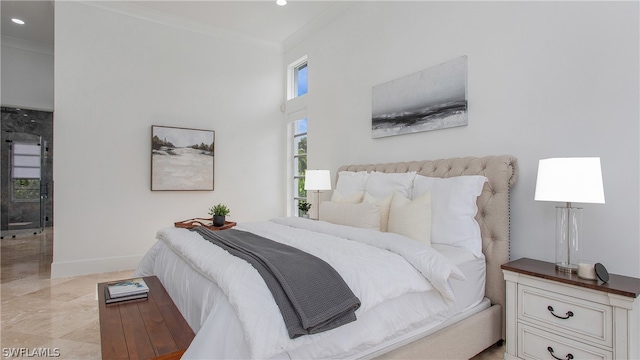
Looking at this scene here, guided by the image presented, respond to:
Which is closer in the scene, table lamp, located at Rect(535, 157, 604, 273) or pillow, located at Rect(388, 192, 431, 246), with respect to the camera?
table lamp, located at Rect(535, 157, 604, 273)

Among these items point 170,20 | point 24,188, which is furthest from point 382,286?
point 24,188

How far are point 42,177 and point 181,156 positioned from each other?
4.20 m

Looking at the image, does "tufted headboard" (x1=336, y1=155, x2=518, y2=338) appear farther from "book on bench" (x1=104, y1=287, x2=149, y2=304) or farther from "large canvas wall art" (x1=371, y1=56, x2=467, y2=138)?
"book on bench" (x1=104, y1=287, x2=149, y2=304)

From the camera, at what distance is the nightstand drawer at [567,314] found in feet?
5.05

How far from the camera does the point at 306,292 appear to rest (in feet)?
4.14

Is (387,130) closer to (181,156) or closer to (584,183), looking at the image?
(584,183)

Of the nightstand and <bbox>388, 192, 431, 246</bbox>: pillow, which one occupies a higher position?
<bbox>388, 192, 431, 246</bbox>: pillow

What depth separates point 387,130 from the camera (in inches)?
128

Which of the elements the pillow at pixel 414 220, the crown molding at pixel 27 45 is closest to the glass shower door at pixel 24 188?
the crown molding at pixel 27 45

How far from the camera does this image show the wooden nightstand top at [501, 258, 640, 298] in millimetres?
1479

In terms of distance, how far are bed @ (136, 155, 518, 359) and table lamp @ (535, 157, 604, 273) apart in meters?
0.36

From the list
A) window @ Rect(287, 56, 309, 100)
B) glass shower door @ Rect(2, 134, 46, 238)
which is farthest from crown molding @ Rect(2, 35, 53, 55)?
window @ Rect(287, 56, 309, 100)

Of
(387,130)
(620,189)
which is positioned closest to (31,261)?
(387,130)

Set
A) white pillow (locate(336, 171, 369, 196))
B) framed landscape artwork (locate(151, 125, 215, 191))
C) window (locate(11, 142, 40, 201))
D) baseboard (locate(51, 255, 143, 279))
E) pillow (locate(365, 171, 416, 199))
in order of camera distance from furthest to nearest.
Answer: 1. window (locate(11, 142, 40, 201))
2. framed landscape artwork (locate(151, 125, 215, 191))
3. baseboard (locate(51, 255, 143, 279))
4. white pillow (locate(336, 171, 369, 196))
5. pillow (locate(365, 171, 416, 199))
